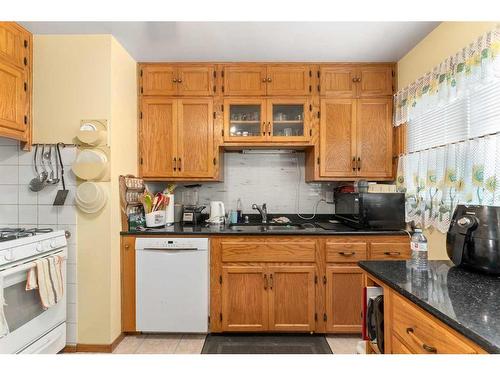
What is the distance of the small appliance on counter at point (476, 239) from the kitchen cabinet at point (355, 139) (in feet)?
4.68

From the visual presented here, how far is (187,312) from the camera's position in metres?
2.36

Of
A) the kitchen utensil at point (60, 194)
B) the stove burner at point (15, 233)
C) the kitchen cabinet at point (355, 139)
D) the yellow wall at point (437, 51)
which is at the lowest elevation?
the stove burner at point (15, 233)

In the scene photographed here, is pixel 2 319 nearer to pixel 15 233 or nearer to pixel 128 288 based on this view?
pixel 15 233

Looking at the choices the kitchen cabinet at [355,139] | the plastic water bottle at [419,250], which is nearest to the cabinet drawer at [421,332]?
the plastic water bottle at [419,250]

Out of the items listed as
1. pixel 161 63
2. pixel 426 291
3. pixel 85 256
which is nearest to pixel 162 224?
pixel 85 256

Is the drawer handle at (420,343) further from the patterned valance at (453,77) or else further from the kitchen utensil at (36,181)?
the kitchen utensil at (36,181)

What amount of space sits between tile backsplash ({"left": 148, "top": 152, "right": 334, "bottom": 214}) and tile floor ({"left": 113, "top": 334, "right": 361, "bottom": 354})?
1.21m

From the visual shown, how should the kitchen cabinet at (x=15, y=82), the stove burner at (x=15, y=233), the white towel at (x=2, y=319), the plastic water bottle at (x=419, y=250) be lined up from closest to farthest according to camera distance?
the plastic water bottle at (x=419, y=250) < the white towel at (x=2, y=319) < the stove burner at (x=15, y=233) < the kitchen cabinet at (x=15, y=82)

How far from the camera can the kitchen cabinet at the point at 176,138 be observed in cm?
271

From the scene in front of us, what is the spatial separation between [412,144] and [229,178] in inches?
67.0

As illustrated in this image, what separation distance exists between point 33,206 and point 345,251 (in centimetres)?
242

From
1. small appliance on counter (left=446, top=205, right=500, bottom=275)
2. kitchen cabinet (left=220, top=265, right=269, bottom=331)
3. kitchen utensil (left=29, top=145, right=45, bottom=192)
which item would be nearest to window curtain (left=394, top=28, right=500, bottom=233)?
small appliance on counter (left=446, top=205, right=500, bottom=275)

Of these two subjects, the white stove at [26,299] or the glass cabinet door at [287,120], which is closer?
the white stove at [26,299]

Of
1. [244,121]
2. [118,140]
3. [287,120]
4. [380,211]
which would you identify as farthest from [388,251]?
[118,140]
